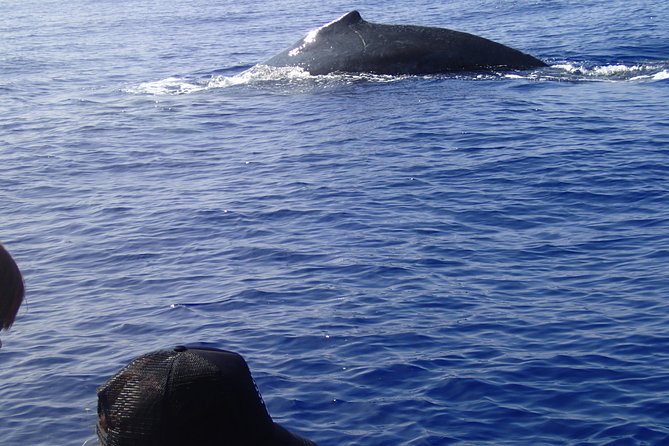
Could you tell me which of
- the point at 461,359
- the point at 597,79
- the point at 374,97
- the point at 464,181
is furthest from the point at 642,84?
the point at 461,359

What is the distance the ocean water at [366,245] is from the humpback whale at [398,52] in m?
0.43

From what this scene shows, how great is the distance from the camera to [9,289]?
3129 millimetres

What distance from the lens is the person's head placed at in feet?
10.1

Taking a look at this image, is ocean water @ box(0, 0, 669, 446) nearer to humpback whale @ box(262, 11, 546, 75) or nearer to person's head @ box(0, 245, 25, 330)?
humpback whale @ box(262, 11, 546, 75)

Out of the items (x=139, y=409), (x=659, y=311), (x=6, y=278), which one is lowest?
(x=659, y=311)

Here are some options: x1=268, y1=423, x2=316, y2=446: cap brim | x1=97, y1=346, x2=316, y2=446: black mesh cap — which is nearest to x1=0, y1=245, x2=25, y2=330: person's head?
x1=97, y1=346, x2=316, y2=446: black mesh cap

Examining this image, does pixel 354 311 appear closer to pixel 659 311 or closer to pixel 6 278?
pixel 659 311

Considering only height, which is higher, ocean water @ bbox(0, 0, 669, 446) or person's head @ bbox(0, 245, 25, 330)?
person's head @ bbox(0, 245, 25, 330)

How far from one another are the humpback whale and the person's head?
18.0 meters

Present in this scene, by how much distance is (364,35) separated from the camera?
69.5 ft

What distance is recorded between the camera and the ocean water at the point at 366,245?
814 cm

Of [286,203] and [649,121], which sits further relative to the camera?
[649,121]

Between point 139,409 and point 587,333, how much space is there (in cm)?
645

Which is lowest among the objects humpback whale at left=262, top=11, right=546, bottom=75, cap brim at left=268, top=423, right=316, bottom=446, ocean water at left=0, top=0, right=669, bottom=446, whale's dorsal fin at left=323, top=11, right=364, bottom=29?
ocean water at left=0, top=0, right=669, bottom=446
